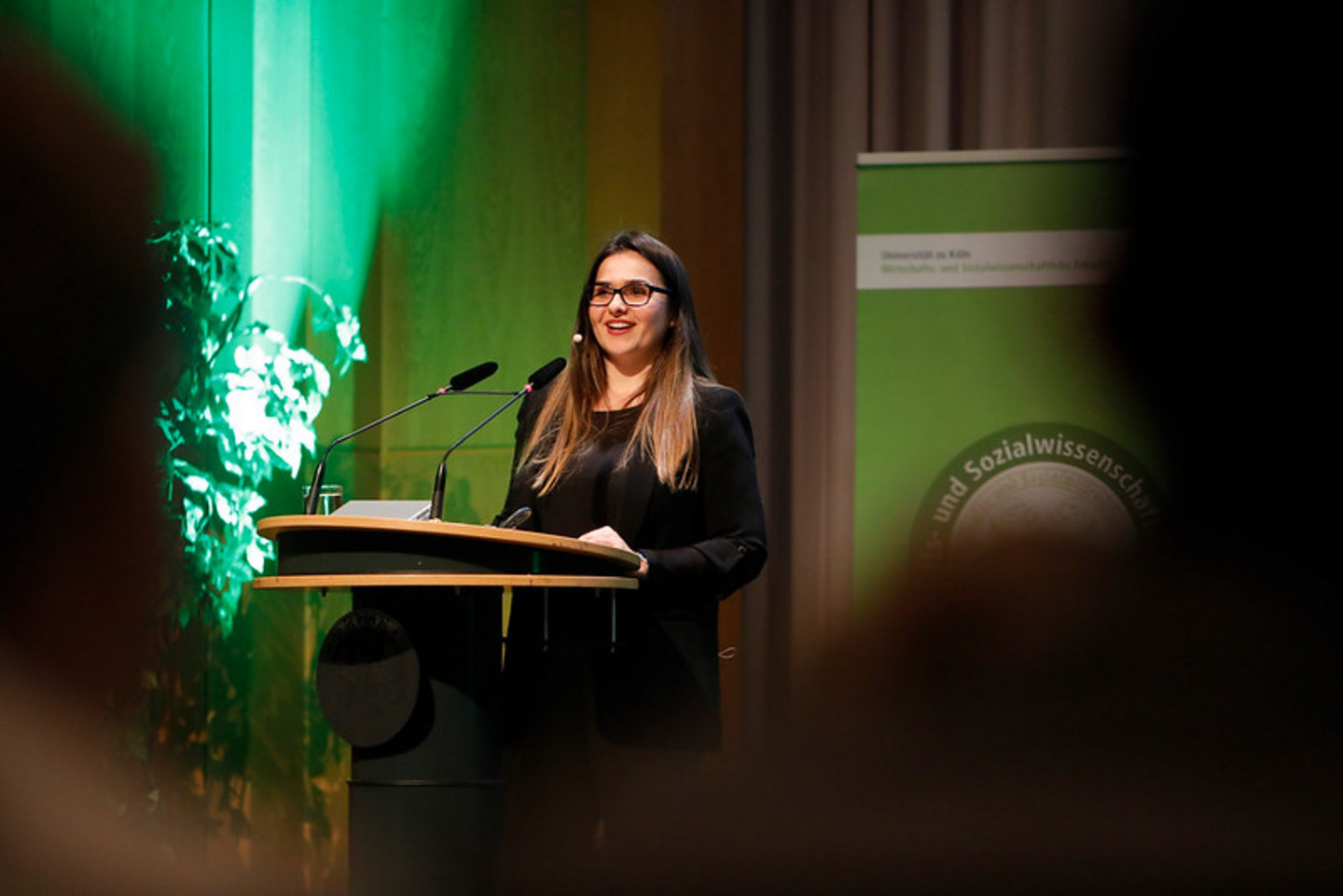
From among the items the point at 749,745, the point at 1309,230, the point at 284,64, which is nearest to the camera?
the point at 1309,230

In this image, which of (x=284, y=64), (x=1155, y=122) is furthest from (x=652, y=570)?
(x=284, y=64)

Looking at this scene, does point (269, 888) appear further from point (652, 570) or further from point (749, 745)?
point (652, 570)

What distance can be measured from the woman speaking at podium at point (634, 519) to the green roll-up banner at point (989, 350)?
101cm

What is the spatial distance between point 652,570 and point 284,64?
7.36 ft

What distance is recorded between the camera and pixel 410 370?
12.9ft

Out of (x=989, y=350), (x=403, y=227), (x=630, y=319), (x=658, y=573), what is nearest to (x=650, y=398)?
(x=630, y=319)

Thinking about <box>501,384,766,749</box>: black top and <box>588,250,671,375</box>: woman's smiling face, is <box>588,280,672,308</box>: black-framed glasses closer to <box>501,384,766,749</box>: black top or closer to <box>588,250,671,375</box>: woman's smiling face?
<box>588,250,671,375</box>: woman's smiling face

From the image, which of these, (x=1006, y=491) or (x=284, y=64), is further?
(x=284, y=64)

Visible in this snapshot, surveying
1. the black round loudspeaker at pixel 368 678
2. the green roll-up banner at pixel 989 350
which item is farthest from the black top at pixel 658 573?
the green roll-up banner at pixel 989 350

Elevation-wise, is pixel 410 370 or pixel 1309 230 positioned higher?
pixel 1309 230

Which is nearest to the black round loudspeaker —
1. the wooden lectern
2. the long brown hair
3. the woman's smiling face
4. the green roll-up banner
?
the wooden lectern

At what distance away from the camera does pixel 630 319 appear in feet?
7.83

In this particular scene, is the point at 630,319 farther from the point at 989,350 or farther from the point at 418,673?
the point at 989,350

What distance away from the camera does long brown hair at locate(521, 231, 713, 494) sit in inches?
91.2
